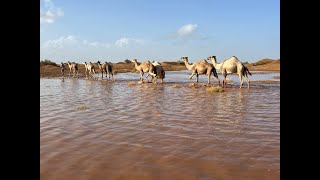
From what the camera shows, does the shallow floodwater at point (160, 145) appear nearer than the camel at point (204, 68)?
Yes

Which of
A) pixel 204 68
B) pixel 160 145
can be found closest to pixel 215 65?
pixel 204 68

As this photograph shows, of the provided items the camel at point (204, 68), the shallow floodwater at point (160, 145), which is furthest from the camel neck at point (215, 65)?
the shallow floodwater at point (160, 145)

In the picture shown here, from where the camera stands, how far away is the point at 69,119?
806cm

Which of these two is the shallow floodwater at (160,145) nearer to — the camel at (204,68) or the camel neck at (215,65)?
the camel neck at (215,65)

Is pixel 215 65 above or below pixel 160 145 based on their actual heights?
above

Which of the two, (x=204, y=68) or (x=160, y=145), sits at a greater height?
(x=204, y=68)

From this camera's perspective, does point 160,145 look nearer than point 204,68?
Yes

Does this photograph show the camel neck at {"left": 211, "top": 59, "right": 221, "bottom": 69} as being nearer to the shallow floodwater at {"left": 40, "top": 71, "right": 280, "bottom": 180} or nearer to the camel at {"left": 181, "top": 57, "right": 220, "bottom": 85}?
the camel at {"left": 181, "top": 57, "right": 220, "bottom": 85}

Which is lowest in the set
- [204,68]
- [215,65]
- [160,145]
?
[160,145]

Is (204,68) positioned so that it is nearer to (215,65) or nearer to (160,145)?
(215,65)

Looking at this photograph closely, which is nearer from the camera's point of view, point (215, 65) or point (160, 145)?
point (160, 145)
